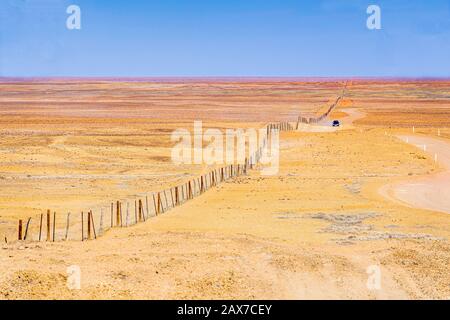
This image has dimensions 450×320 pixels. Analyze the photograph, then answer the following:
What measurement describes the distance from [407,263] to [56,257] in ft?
34.0

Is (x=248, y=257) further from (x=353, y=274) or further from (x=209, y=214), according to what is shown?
(x=209, y=214)

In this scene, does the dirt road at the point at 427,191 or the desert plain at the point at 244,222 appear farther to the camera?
the dirt road at the point at 427,191

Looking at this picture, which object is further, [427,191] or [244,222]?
[427,191]

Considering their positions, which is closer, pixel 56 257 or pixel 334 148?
pixel 56 257

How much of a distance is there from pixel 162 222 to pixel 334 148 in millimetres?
29944

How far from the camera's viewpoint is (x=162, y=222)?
84.8 ft

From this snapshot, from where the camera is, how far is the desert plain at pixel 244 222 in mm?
16578

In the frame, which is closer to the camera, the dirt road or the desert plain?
the desert plain

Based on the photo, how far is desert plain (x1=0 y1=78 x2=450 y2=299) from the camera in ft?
54.4

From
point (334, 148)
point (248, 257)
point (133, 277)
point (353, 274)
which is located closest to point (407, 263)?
point (353, 274)

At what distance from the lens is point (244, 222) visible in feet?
87.4

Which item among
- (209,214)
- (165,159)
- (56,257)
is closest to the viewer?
(56,257)
